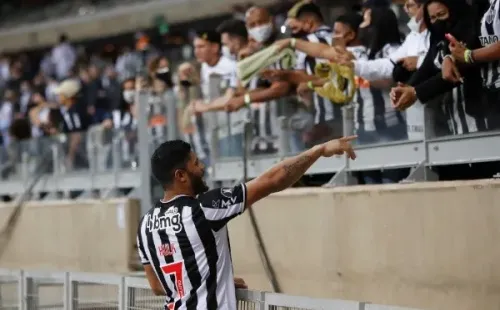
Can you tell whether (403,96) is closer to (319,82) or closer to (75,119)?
(319,82)

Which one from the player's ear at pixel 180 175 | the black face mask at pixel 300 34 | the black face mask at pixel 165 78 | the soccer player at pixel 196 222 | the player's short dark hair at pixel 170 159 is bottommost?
the soccer player at pixel 196 222

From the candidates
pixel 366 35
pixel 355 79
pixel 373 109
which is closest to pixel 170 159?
pixel 373 109

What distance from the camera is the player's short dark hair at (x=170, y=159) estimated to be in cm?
604

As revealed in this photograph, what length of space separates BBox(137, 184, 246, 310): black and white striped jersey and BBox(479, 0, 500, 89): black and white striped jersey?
203 centimetres

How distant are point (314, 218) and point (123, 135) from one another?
3775 millimetres

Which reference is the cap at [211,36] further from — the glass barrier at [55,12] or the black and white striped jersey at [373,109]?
the glass barrier at [55,12]

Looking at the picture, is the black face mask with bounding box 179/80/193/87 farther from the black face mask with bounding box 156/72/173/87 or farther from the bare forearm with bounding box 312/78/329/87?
the bare forearm with bounding box 312/78/329/87

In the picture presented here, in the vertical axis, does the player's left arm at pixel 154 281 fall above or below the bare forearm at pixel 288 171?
below

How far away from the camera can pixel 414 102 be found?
773 centimetres

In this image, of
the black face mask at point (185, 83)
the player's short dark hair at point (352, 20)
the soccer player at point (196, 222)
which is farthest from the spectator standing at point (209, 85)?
the soccer player at point (196, 222)

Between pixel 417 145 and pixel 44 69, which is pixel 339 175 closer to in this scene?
pixel 417 145

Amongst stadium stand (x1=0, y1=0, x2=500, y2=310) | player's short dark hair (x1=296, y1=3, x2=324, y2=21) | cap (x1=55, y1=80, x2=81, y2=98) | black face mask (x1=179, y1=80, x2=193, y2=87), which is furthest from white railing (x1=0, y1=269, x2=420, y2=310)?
cap (x1=55, y1=80, x2=81, y2=98)

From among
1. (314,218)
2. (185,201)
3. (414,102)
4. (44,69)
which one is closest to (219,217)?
(185,201)

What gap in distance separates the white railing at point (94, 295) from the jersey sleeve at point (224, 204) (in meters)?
0.53
